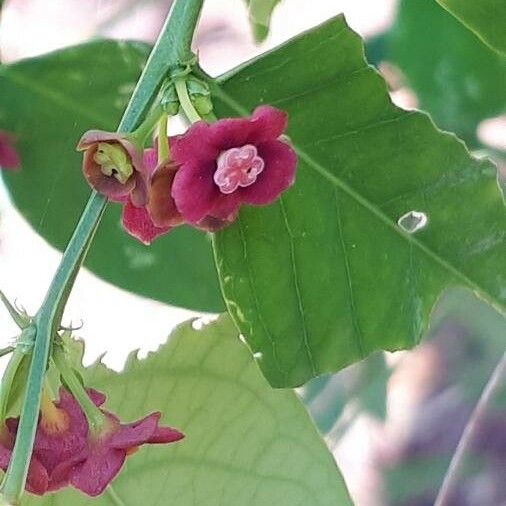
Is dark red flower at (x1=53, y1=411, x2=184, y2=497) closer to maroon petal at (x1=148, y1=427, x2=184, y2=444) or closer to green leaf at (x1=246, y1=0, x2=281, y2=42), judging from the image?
maroon petal at (x1=148, y1=427, x2=184, y2=444)

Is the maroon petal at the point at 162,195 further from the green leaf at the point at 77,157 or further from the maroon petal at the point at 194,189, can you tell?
the green leaf at the point at 77,157

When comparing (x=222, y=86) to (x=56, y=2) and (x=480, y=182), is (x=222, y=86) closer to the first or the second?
(x=480, y=182)

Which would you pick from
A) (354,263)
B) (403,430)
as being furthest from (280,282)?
(403,430)

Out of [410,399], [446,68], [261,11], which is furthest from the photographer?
[410,399]

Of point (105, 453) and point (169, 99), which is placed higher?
point (169, 99)

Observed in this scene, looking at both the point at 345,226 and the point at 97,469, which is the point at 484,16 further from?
the point at 97,469

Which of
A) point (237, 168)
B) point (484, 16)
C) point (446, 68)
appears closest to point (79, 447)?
point (237, 168)

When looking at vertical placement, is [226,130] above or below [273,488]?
above

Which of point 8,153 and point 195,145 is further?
point 8,153
